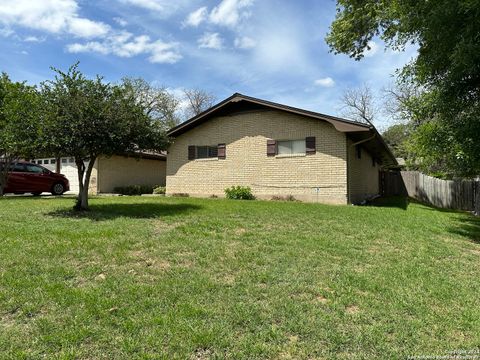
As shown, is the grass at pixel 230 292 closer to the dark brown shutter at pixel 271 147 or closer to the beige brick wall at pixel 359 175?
the beige brick wall at pixel 359 175

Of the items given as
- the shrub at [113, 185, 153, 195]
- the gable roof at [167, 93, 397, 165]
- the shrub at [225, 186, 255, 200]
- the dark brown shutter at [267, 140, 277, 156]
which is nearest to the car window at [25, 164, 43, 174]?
the shrub at [113, 185, 153, 195]

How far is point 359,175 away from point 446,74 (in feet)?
26.2

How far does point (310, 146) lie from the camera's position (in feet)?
45.8

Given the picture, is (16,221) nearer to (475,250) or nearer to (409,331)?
(409,331)

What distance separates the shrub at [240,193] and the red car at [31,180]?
8.56m

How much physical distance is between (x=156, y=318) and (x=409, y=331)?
2.35 meters

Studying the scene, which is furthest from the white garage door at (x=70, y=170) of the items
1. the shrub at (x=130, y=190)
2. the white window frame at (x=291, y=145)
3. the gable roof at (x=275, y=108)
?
the white window frame at (x=291, y=145)

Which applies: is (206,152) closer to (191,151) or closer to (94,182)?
(191,151)

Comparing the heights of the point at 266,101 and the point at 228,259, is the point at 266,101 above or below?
above

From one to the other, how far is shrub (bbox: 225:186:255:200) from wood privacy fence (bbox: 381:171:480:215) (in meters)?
9.62

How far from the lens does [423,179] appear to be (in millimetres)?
21828

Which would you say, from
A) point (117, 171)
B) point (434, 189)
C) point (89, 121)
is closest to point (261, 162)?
point (89, 121)

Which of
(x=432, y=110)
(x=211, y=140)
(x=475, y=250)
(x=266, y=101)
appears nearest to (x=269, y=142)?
(x=266, y=101)

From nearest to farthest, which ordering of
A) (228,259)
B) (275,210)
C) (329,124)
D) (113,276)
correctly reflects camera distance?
(113,276)
(228,259)
(275,210)
(329,124)
